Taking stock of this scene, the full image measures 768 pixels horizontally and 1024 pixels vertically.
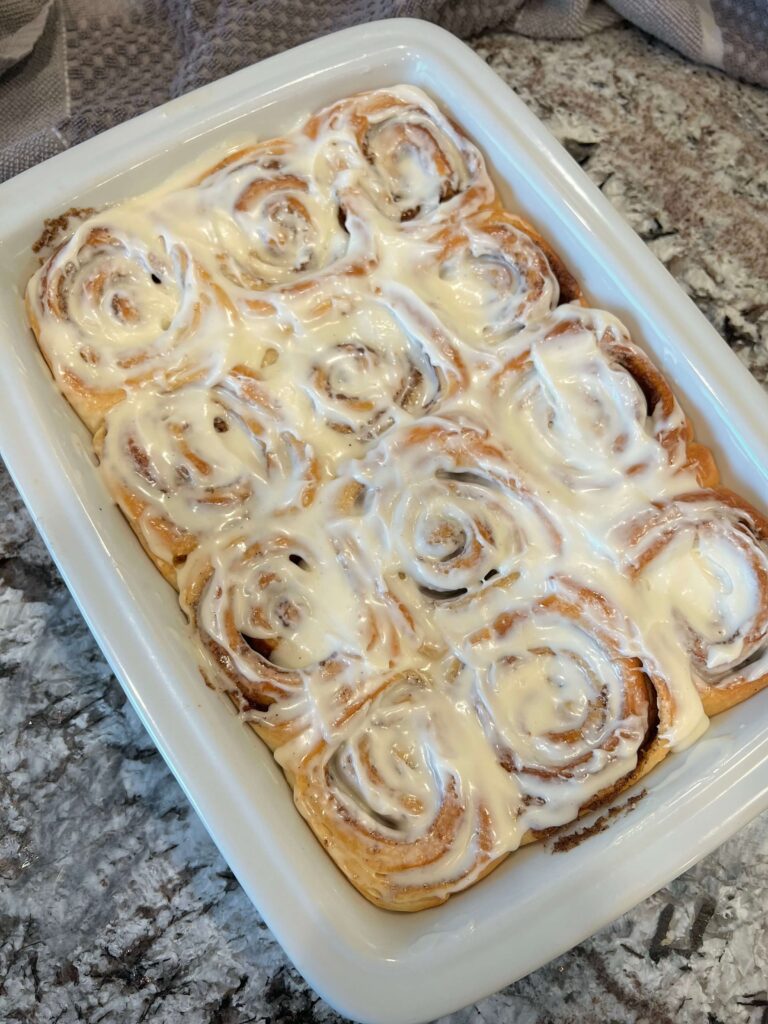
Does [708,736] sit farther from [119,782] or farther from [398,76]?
[398,76]

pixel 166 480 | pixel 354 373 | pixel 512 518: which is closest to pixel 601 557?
pixel 512 518

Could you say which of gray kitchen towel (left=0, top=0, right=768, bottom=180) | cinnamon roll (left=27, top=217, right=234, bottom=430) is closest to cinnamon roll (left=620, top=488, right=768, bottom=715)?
cinnamon roll (left=27, top=217, right=234, bottom=430)

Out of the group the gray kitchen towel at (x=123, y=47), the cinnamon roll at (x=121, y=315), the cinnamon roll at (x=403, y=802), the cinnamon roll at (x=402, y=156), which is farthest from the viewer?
the gray kitchen towel at (x=123, y=47)

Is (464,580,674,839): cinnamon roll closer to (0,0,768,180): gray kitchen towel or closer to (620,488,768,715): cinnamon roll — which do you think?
(620,488,768,715): cinnamon roll

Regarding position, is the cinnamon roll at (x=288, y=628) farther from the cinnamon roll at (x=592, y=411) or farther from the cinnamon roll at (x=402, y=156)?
the cinnamon roll at (x=402, y=156)

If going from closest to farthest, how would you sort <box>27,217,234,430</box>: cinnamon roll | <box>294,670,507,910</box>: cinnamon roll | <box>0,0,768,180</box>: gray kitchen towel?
<box>294,670,507,910</box>: cinnamon roll → <box>27,217,234,430</box>: cinnamon roll → <box>0,0,768,180</box>: gray kitchen towel

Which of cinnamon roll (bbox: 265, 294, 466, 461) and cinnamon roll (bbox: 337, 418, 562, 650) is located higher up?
cinnamon roll (bbox: 265, 294, 466, 461)

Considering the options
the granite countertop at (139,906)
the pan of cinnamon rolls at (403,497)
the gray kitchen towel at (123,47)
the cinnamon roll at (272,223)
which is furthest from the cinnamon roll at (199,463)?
the gray kitchen towel at (123,47)
